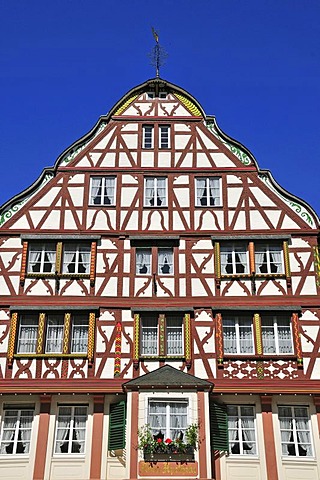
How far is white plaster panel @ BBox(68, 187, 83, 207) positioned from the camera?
2677 centimetres

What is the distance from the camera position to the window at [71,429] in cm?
2311

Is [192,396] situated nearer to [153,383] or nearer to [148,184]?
[153,383]

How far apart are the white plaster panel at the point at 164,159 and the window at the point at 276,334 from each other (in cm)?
762

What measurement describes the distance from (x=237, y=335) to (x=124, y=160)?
873 centimetres

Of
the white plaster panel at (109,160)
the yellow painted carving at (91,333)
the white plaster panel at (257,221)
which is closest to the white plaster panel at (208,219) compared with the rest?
the white plaster panel at (257,221)

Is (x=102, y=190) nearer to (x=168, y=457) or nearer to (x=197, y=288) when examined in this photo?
(x=197, y=288)

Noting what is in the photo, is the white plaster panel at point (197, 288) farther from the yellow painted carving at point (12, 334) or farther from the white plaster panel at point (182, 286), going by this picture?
the yellow painted carving at point (12, 334)

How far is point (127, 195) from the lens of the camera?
26922 millimetres

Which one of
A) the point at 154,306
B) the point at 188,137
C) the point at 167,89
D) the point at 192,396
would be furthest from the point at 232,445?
the point at 167,89

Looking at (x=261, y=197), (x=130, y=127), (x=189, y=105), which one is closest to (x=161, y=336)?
(x=261, y=197)

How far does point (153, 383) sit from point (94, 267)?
5.27m

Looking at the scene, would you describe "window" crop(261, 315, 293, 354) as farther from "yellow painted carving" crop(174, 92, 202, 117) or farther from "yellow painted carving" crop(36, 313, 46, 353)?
"yellow painted carving" crop(174, 92, 202, 117)

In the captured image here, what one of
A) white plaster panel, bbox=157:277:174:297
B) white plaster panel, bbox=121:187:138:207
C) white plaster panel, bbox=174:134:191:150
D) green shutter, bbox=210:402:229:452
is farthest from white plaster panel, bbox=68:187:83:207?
green shutter, bbox=210:402:229:452

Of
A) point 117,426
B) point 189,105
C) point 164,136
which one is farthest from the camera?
point 189,105
